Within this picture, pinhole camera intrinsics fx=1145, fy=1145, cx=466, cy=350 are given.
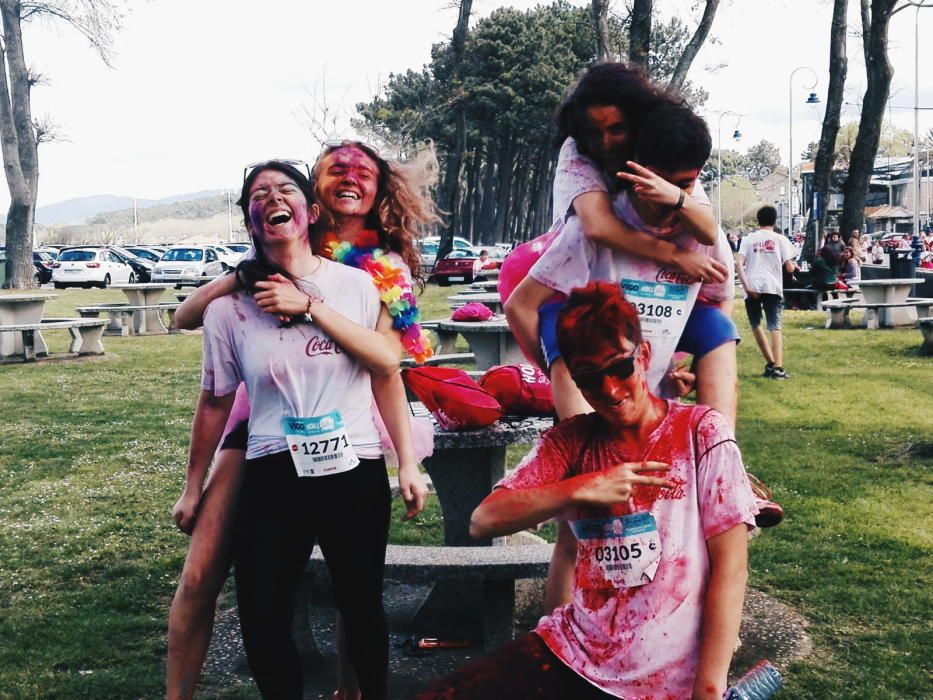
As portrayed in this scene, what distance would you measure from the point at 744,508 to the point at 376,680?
1.40m

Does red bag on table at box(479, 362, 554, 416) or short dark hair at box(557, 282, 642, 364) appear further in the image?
red bag on table at box(479, 362, 554, 416)

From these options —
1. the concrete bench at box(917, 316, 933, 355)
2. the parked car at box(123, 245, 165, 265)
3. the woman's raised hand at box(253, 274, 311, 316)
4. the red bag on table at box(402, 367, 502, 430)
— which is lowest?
the concrete bench at box(917, 316, 933, 355)

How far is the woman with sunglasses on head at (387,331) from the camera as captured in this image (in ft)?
11.0

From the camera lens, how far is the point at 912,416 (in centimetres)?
945

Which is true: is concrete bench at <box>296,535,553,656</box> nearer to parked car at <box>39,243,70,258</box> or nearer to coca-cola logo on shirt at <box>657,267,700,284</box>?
coca-cola logo on shirt at <box>657,267,700,284</box>

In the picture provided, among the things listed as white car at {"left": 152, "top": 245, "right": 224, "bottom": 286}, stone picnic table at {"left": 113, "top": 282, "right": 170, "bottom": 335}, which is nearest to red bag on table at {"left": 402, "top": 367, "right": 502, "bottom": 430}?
stone picnic table at {"left": 113, "top": 282, "right": 170, "bottom": 335}

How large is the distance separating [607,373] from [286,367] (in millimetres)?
1109

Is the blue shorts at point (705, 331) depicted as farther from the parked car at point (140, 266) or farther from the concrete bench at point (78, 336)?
the parked car at point (140, 266)

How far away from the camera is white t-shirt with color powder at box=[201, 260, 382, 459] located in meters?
3.20

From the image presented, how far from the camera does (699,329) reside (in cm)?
334

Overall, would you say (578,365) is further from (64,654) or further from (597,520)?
(64,654)

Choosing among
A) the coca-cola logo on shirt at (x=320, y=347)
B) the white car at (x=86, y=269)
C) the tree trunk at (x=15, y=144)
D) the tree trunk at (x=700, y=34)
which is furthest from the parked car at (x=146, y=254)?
the coca-cola logo on shirt at (x=320, y=347)

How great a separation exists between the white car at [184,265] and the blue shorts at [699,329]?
33836mm

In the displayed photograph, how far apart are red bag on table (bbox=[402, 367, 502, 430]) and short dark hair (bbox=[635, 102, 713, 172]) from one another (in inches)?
55.3
